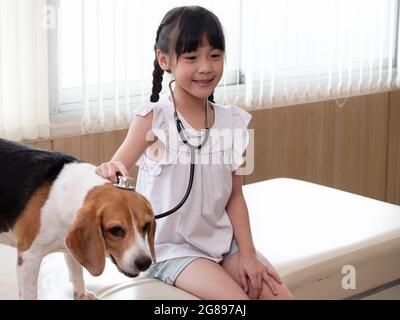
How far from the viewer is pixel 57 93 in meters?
2.74

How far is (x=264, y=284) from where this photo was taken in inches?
74.8

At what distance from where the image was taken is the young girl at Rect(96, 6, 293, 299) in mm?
1890

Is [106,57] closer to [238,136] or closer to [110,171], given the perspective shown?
[238,136]

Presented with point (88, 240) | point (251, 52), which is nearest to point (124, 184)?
point (88, 240)

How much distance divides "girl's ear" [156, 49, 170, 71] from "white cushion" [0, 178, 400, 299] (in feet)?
1.74

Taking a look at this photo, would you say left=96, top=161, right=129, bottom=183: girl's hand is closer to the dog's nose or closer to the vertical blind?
the dog's nose

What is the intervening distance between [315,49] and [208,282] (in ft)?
6.27

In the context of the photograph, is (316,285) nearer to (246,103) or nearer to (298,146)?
(246,103)

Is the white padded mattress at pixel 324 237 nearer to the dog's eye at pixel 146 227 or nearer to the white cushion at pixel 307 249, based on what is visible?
the white cushion at pixel 307 249

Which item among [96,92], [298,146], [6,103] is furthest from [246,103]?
[6,103]

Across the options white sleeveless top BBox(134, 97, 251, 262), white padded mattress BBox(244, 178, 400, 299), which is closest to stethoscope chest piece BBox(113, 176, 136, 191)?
white sleeveless top BBox(134, 97, 251, 262)

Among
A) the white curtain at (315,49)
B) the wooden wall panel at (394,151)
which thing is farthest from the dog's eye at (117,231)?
the wooden wall panel at (394,151)

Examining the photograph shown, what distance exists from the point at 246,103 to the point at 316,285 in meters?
1.32

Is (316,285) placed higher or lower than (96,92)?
lower
